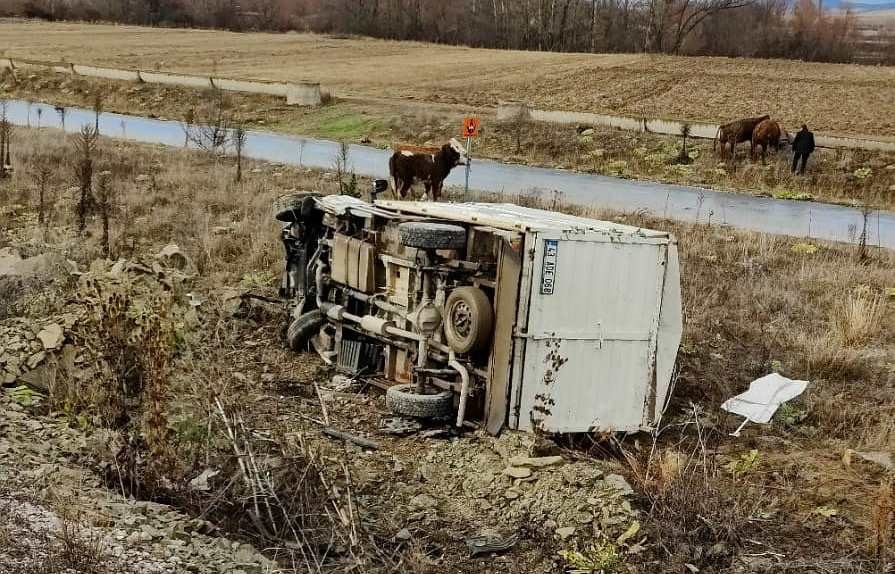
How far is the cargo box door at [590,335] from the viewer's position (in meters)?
8.73

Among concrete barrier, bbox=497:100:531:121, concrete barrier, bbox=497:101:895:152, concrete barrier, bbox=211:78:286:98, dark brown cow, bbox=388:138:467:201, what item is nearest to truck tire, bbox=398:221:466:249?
dark brown cow, bbox=388:138:467:201

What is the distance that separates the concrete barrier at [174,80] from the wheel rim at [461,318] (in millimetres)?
37942

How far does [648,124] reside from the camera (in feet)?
106

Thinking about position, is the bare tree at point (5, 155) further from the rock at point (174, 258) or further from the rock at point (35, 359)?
the rock at point (35, 359)

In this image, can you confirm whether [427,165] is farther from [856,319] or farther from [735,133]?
[735,133]

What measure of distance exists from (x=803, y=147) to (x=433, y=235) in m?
20.7

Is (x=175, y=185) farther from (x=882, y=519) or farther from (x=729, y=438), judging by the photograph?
(x=882, y=519)

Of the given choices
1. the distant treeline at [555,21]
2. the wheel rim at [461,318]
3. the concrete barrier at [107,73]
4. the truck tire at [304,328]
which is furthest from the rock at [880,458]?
the distant treeline at [555,21]

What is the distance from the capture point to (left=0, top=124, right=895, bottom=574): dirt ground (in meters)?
7.15

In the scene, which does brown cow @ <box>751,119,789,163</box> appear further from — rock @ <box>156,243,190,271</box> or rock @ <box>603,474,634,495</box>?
rock @ <box>603,474,634,495</box>

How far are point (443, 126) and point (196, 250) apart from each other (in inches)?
806

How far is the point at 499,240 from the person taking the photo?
901 cm

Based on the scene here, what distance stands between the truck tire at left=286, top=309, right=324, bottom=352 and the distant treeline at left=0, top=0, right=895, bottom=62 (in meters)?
66.0

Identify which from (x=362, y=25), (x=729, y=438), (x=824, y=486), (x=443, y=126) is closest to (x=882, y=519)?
(x=824, y=486)
